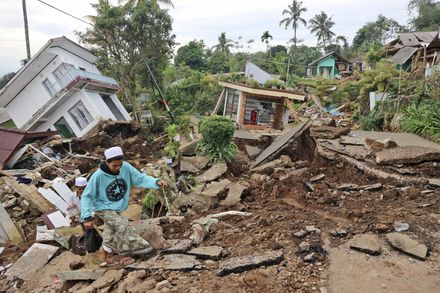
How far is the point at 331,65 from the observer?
45.7 m

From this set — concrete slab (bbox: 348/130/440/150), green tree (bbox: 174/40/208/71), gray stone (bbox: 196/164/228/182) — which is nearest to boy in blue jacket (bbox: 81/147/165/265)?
gray stone (bbox: 196/164/228/182)

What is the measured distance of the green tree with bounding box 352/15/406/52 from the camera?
51.6 meters

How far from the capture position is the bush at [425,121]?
28.6ft

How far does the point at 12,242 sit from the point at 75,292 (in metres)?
4.71

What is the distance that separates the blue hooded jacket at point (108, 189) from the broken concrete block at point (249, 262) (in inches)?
58.6

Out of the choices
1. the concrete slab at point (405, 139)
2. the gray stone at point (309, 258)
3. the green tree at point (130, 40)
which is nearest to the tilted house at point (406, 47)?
the green tree at point (130, 40)

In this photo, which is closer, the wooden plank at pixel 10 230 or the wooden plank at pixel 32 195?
the wooden plank at pixel 10 230

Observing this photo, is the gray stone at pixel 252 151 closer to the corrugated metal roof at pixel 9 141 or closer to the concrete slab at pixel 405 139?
the concrete slab at pixel 405 139

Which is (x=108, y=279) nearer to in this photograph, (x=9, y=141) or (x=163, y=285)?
(x=163, y=285)

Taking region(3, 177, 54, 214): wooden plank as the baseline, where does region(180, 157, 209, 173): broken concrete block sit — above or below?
above

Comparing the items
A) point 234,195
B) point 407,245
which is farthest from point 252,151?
point 407,245

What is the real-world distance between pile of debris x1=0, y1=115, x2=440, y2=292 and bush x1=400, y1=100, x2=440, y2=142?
0.44 meters

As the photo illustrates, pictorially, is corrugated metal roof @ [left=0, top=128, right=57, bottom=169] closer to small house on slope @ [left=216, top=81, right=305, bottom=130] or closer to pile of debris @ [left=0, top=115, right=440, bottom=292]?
pile of debris @ [left=0, top=115, right=440, bottom=292]

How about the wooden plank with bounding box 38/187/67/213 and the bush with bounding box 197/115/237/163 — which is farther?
the bush with bounding box 197/115/237/163
